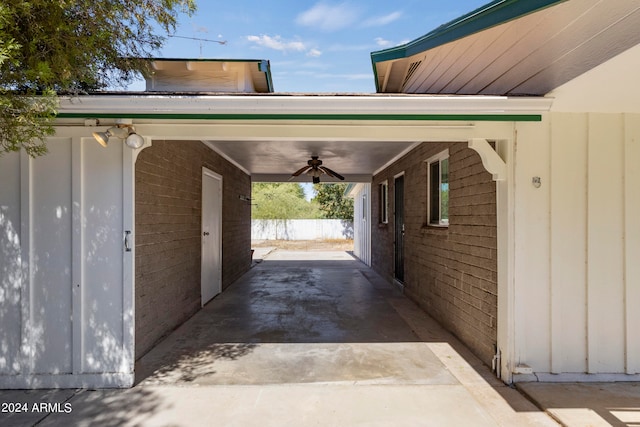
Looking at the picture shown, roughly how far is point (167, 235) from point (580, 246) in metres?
4.51

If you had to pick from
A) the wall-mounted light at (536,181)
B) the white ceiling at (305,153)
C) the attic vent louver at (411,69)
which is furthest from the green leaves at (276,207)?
the wall-mounted light at (536,181)

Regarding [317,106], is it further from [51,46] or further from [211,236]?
[211,236]

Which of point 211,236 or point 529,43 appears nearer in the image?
point 529,43

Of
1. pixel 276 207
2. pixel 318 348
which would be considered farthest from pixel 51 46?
pixel 276 207

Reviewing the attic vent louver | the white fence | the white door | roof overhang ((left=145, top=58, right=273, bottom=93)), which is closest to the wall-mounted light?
the attic vent louver

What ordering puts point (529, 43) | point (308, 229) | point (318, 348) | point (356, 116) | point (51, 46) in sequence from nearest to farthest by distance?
point (51, 46)
point (529, 43)
point (356, 116)
point (318, 348)
point (308, 229)

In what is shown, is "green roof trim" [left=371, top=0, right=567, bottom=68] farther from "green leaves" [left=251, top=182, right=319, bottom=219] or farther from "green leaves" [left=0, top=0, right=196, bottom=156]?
"green leaves" [left=251, top=182, right=319, bottom=219]

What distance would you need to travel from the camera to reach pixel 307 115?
286 cm

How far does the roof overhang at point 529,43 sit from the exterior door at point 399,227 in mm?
3544

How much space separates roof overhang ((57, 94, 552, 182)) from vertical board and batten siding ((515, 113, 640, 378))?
0.47m

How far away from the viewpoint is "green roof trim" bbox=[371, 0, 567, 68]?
2.06m

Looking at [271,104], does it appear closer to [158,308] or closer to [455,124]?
[455,124]

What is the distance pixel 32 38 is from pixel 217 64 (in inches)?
170

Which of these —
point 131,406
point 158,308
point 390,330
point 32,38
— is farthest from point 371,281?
point 32,38
